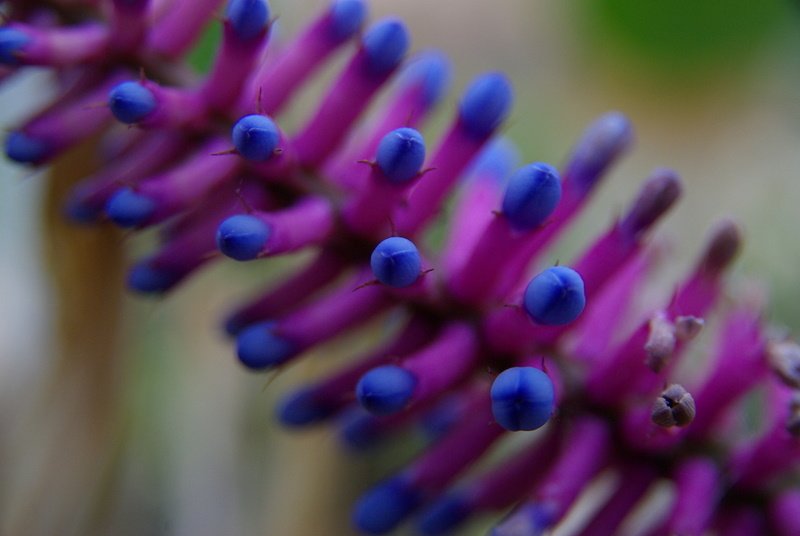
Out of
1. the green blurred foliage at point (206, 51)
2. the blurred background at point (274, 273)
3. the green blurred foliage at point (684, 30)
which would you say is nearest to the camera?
the blurred background at point (274, 273)

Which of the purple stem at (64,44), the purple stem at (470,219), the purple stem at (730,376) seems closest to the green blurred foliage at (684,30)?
the purple stem at (470,219)

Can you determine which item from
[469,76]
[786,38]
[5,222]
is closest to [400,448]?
[5,222]

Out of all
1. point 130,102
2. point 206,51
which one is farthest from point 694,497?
point 206,51

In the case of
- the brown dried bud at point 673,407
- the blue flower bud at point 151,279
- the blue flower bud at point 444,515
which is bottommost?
the blue flower bud at point 444,515

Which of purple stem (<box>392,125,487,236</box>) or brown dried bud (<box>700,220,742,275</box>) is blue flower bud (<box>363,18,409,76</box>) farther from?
brown dried bud (<box>700,220,742,275</box>)


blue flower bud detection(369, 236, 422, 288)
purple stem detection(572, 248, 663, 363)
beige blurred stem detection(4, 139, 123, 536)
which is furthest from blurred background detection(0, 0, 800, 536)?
blue flower bud detection(369, 236, 422, 288)

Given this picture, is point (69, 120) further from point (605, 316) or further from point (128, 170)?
point (605, 316)

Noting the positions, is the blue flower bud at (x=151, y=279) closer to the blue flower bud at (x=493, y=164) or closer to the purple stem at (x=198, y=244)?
the purple stem at (x=198, y=244)

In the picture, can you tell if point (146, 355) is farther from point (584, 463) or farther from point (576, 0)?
point (576, 0)
